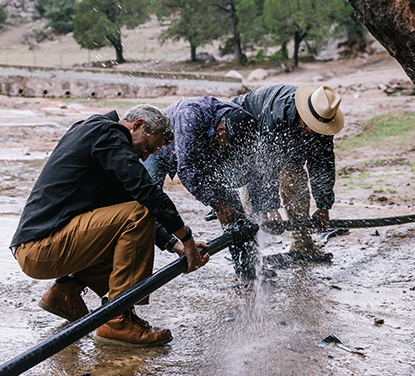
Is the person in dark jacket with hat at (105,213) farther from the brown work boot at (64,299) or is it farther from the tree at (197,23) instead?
the tree at (197,23)

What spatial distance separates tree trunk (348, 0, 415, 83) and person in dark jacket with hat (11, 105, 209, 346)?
4.06 ft

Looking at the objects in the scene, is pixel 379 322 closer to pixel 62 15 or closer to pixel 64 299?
pixel 64 299

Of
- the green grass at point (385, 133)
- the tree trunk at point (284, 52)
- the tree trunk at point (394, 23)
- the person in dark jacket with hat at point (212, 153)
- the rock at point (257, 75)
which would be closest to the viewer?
the tree trunk at point (394, 23)

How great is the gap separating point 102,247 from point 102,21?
31961mm

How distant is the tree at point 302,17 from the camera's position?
2573 centimetres

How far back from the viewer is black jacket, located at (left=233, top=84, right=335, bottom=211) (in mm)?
3600

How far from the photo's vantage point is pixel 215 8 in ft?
101

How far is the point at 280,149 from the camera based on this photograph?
149 inches

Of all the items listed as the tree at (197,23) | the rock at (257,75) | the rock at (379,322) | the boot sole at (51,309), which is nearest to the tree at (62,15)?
the tree at (197,23)

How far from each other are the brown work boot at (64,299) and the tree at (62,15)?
176 ft

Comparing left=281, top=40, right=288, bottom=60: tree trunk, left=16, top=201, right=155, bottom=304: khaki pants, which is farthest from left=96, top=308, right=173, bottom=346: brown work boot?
left=281, top=40, right=288, bottom=60: tree trunk

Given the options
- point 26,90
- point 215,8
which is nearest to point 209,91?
point 26,90

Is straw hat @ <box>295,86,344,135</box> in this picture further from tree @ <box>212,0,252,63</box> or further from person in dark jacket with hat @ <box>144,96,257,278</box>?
tree @ <box>212,0,252,63</box>

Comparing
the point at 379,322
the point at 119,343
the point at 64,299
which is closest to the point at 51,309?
the point at 64,299
